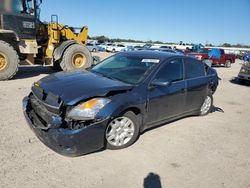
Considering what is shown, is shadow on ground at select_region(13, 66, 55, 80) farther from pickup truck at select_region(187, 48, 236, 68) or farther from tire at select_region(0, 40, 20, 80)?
pickup truck at select_region(187, 48, 236, 68)

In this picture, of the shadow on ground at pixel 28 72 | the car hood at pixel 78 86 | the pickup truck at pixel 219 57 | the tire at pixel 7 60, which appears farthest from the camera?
the pickup truck at pixel 219 57

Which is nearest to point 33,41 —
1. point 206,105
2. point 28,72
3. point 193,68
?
point 28,72

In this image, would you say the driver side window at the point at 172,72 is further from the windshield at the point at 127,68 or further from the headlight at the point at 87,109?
the headlight at the point at 87,109

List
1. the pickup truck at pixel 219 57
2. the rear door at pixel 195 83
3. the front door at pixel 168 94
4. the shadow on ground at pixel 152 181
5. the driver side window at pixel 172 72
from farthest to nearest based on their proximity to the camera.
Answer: the pickup truck at pixel 219 57, the rear door at pixel 195 83, the driver side window at pixel 172 72, the front door at pixel 168 94, the shadow on ground at pixel 152 181

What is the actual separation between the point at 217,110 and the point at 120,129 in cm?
397

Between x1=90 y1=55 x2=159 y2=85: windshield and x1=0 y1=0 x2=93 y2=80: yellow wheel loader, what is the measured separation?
402 centimetres

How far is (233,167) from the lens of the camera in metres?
3.85

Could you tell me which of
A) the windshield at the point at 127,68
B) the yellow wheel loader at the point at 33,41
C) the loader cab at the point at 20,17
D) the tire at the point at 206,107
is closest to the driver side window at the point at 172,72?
the windshield at the point at 127,68

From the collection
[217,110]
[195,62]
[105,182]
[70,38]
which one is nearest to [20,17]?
[70,38]

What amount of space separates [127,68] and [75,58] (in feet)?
22.0

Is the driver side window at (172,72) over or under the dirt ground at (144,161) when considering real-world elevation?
over

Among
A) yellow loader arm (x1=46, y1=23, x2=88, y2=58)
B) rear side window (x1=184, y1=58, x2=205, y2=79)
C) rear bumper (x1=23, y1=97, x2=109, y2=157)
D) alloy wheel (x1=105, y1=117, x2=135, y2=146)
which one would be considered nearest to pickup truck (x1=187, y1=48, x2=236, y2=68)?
yellow loader arm (x1=46, y1=23, x2=88, y2=58)

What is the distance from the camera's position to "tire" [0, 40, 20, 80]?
9.12 m

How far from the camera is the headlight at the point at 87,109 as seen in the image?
353 centimetres
